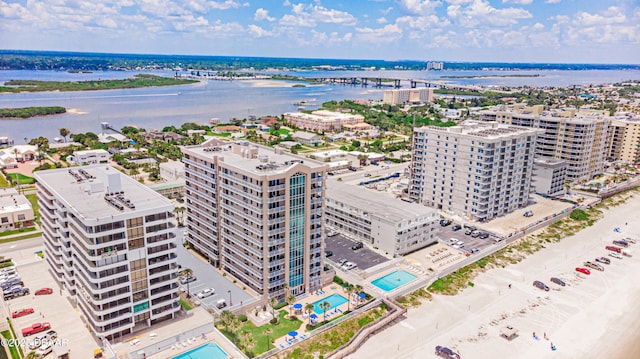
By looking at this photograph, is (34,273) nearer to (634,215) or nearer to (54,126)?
(634,215)

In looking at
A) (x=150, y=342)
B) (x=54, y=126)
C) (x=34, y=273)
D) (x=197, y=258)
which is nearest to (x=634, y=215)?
(x=197, y=258)

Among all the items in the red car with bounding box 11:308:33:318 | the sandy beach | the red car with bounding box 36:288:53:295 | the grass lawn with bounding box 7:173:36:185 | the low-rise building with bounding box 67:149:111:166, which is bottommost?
the sandy beach

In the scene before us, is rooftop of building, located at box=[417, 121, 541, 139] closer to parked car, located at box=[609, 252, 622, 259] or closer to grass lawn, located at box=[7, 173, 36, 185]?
parked car, located at box=[609, 252, 622, 259]

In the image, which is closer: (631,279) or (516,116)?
(631,279)

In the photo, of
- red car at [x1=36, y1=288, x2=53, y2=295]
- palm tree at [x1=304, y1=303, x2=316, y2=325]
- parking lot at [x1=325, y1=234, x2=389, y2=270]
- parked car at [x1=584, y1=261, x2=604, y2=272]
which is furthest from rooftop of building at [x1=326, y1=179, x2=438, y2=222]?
red car at [x1=36, y1=288, x2=53, y2=295]

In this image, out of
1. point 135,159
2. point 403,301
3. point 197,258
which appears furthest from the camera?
point 135,159

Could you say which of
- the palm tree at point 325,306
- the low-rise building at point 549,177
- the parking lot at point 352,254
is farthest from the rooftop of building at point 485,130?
the palm tree at point 325,306

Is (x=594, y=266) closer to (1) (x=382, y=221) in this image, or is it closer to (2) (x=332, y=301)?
(1) (x=382, y=221)
